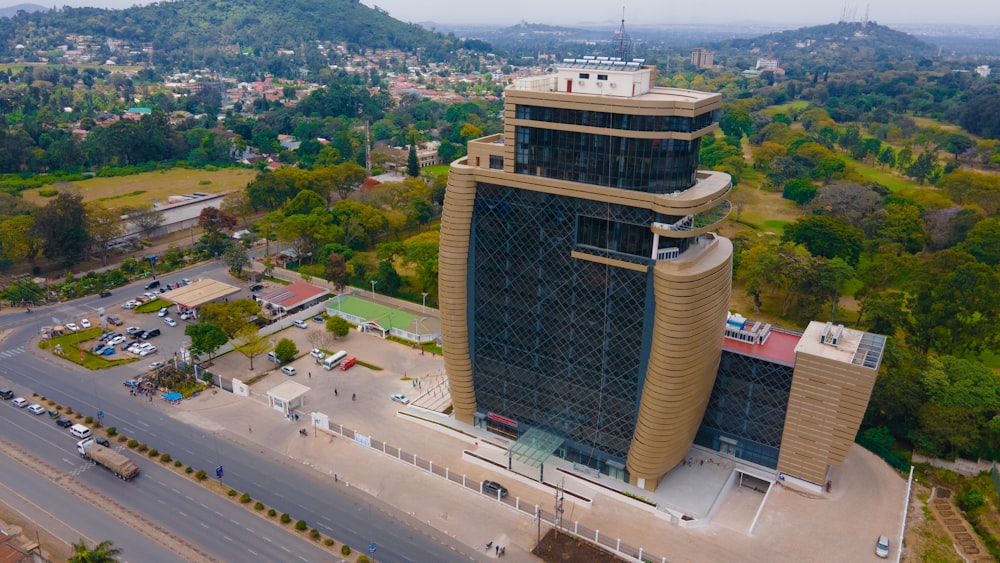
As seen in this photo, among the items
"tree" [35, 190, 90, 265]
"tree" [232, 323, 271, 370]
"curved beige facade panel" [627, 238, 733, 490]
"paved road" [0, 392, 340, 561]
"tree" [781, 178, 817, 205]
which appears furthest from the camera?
"tree" [781, 178, 817, 205]

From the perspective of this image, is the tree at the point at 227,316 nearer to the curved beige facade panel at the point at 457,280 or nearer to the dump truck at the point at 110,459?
the dump truck at the point at 110,459

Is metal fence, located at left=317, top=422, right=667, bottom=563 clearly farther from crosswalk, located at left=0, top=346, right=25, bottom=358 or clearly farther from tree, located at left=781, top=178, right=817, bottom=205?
tree, located at left=781, top=178, right=817, bottom=205

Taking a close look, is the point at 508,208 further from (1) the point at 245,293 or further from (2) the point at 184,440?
(1) the point at 245,293

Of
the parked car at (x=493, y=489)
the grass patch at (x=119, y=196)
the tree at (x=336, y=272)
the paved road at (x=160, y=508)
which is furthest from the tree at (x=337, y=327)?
the grass patch at (x=119, y=196)

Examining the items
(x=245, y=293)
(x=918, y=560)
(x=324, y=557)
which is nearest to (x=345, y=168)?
(x=245, y=293)

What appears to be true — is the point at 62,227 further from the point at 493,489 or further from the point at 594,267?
the point at 594,267

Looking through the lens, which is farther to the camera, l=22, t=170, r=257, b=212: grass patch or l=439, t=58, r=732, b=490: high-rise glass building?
l=22, t=170, r=257, b=212: grass patch

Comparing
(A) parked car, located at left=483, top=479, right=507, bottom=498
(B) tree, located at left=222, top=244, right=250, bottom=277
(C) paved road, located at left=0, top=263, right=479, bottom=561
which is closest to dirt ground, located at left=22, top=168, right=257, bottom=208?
(B) tree, located at left=222, top=244, right=250, bottom=277
